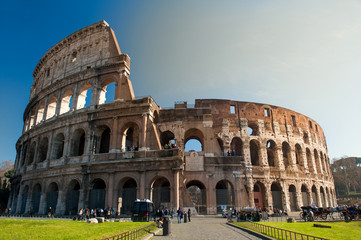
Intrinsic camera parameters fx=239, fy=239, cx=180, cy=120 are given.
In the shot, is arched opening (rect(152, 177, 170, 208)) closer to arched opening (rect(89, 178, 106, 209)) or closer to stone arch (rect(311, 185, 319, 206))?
arched opening (rect(89, 178, 106, 209))

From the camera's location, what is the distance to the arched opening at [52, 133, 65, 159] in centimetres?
2563

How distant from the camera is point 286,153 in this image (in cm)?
3120

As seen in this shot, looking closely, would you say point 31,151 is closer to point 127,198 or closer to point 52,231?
point 127,198

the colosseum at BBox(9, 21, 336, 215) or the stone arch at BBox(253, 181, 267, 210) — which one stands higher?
the colosseum at BBox(9, 21, 336, 215)

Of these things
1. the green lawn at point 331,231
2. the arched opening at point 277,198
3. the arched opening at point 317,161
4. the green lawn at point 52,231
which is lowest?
the green lawn at point 331,231

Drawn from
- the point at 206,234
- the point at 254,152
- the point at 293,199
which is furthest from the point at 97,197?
the point at 293,199

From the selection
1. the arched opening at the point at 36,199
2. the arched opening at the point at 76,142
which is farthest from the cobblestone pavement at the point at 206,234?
the arched opening at the point at 36,199

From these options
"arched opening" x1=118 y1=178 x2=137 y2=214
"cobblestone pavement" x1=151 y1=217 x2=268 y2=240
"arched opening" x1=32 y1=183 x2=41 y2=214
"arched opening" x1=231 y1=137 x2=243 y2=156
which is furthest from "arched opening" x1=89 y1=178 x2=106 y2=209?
"arched opening" x1=231 y1=137 x2=243 y2=156

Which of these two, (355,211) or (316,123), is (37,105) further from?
(316,123)

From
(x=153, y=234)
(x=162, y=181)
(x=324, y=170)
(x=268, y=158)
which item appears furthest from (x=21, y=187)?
(x=324, y=170)

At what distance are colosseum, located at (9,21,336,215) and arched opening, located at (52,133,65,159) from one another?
12 centimetres

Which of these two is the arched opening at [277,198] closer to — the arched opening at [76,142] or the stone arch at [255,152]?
the stone arch at [255,152]

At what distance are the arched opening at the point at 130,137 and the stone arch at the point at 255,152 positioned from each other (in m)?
14.0

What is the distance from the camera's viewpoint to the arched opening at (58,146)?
25631 millimetres
